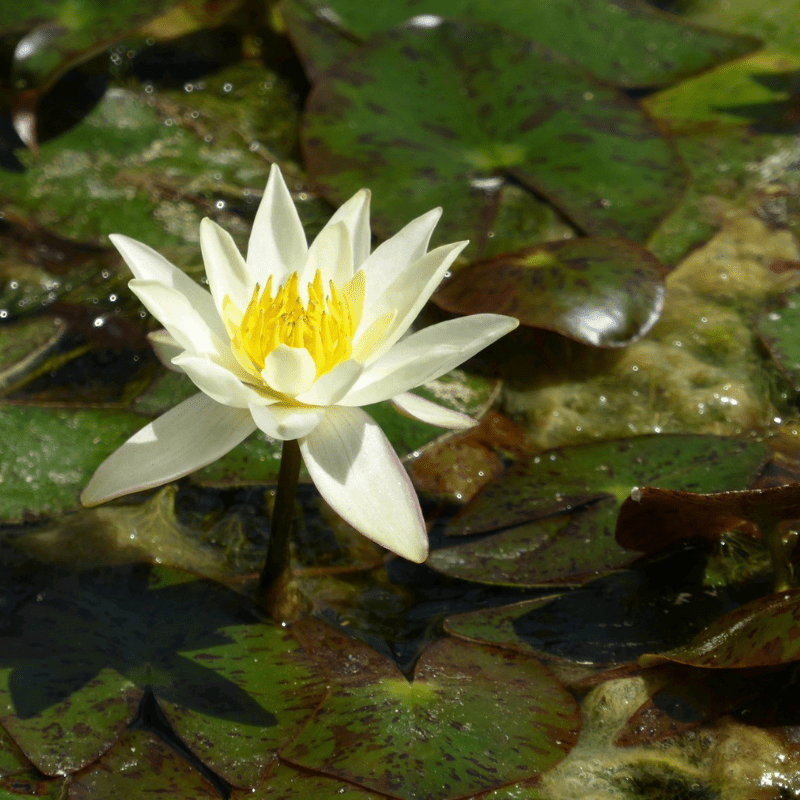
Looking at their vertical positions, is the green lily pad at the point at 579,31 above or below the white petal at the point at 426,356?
below

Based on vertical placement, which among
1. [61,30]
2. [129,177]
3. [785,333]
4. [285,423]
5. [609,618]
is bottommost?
[609,618]

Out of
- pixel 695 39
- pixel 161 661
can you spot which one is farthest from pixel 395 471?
pixel 695 39

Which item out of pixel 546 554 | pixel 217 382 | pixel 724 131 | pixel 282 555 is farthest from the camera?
pixel 724 131

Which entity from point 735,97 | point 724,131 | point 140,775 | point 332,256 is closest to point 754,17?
point 735,97

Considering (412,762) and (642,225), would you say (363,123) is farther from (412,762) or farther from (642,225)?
(412,762)

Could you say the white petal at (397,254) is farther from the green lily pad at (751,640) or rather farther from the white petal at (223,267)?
the green lily pad at (751,640)

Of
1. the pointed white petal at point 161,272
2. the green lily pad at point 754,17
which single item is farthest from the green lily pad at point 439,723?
the green lily pad at point 754,17

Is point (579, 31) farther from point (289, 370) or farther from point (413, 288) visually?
point (289, 370)
